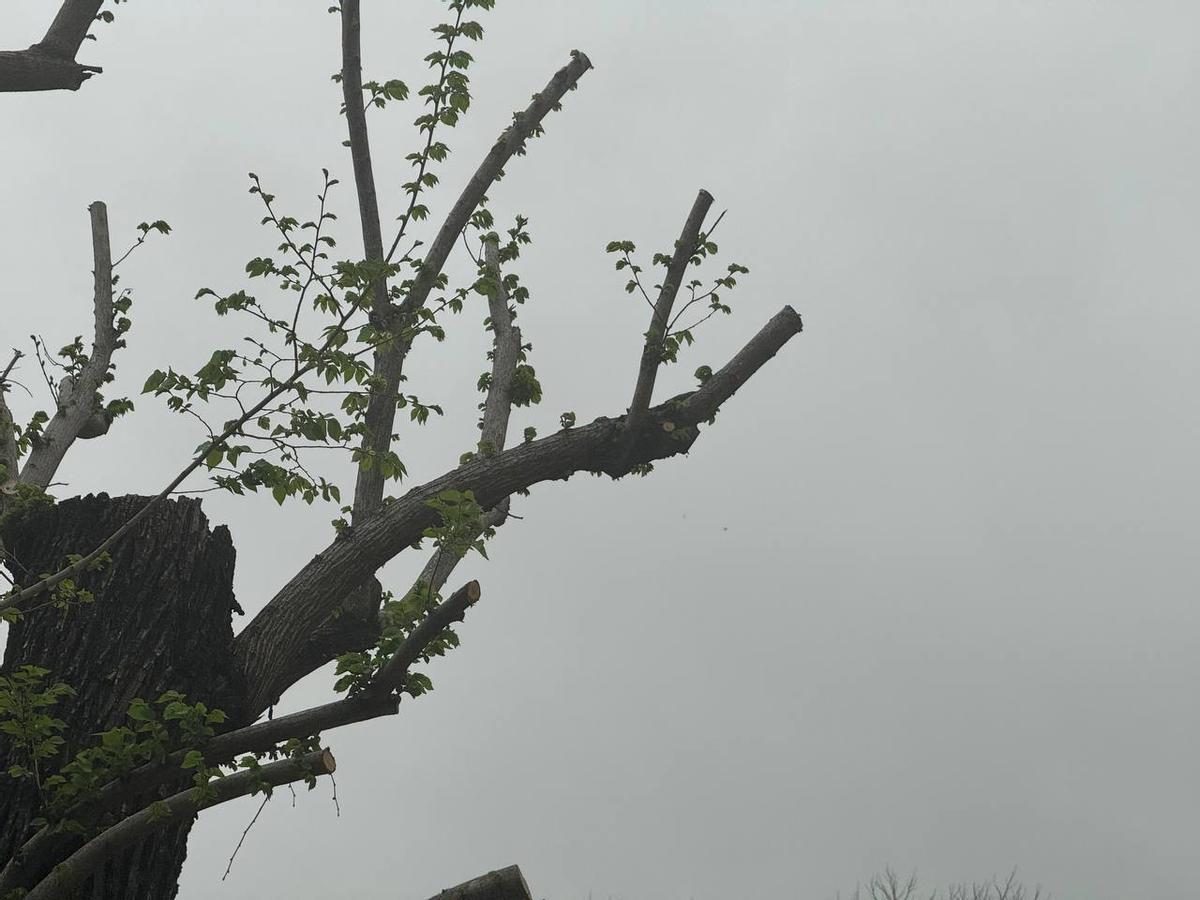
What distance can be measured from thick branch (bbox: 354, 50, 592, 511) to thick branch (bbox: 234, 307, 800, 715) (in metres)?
0.46

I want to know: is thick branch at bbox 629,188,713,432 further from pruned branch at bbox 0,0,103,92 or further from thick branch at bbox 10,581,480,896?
pruned branch at bbox 0,0,103,92

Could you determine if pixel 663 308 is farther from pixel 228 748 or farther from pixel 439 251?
pixel 228 748

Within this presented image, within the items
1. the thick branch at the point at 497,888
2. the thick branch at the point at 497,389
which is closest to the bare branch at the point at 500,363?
the thick branch at the point at 497,389

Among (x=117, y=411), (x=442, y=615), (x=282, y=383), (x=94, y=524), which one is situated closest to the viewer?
(x=442, y=615)

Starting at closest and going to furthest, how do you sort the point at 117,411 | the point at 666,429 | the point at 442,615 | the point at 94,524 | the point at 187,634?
the point at 442,615
the point at 187,634
the point at 94,524
the point at 666,429
the point at 117,411

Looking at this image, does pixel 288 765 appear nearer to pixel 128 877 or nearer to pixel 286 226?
pixel 128 877

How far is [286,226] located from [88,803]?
2.67 meters

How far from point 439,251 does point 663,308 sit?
1406 millimetres

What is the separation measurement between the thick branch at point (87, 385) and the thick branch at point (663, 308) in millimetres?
3595

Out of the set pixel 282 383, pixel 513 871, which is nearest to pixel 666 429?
pixel 282 383

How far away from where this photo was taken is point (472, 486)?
258 inches

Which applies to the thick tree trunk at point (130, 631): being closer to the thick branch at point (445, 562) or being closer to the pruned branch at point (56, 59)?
the thick branch at point (445, 562)

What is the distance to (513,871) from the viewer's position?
4.30 m

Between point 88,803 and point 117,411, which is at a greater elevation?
point 117,411
